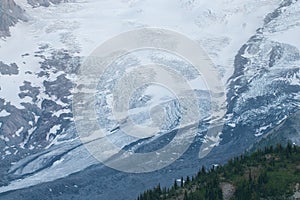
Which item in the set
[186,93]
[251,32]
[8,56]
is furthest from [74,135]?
[251,32]

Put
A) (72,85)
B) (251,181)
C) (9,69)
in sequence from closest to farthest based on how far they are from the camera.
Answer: (251,181)
(9,69)
(72,85)

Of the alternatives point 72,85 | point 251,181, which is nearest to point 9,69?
point 72,85

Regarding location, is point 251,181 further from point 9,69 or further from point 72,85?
point 9,69

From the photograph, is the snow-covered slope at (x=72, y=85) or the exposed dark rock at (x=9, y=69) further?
the exposed dark rock at (x=9, y=69)

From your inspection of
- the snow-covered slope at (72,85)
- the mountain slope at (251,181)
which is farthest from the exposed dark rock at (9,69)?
the mountain slope at (251,181)

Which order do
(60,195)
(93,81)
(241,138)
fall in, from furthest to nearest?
1. (93,81)
2. (241,138)
3. (60,195)

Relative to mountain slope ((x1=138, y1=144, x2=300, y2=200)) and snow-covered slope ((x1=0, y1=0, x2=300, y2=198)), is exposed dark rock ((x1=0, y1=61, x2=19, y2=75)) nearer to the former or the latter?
snow-covered slope ((x1=0, y1=0, x2=300, y2=198))

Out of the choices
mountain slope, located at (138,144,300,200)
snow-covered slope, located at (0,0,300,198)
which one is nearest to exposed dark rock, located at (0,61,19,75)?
snow-covered slope, located at (0,0,300,198)

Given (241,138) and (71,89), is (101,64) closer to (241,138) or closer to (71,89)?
(71,89)

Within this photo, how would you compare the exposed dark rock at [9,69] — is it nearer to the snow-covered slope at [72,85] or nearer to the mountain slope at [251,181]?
the snow-covered slope at [72,85]
